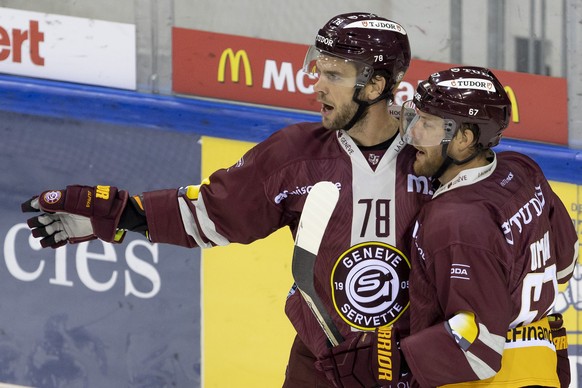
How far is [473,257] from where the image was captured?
3229mm

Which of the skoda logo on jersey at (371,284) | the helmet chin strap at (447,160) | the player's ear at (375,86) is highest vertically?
the player's ear at (375,86)

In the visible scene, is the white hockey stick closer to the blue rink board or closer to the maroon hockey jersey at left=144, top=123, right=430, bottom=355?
the maroon hockey jersey at left=144, top=123, right=430, bottom=355

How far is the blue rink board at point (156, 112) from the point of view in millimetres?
4711

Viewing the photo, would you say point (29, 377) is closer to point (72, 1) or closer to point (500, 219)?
point (72, 1)

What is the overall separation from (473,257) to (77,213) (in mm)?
1062

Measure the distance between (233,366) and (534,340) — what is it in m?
1.56

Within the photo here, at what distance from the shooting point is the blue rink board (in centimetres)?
471

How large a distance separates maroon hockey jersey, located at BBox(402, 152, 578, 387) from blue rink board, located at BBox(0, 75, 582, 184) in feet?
4.23

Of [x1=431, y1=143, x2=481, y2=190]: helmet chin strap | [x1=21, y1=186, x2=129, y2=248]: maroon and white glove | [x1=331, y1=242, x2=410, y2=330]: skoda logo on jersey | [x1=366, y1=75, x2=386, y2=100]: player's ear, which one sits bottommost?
[x1=331, y1=242, x2=410, y2=330]: skoda logo on jersey

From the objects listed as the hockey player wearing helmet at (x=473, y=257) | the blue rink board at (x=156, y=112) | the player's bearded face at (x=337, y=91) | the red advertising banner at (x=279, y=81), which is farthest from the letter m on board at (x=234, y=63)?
the hockey player wearing helmet at (x=473, y=257)

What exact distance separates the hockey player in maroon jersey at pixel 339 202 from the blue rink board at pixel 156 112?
3.22 ft

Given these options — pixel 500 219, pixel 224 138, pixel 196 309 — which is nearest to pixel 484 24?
pixel 224 138

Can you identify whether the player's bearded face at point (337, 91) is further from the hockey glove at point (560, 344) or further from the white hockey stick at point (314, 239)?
the hockey glove at point (560, 344)

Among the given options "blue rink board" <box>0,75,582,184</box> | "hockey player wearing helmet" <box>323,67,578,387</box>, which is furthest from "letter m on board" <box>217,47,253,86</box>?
"hockey player wearing helmet" <box>323,67,578,387</box>
